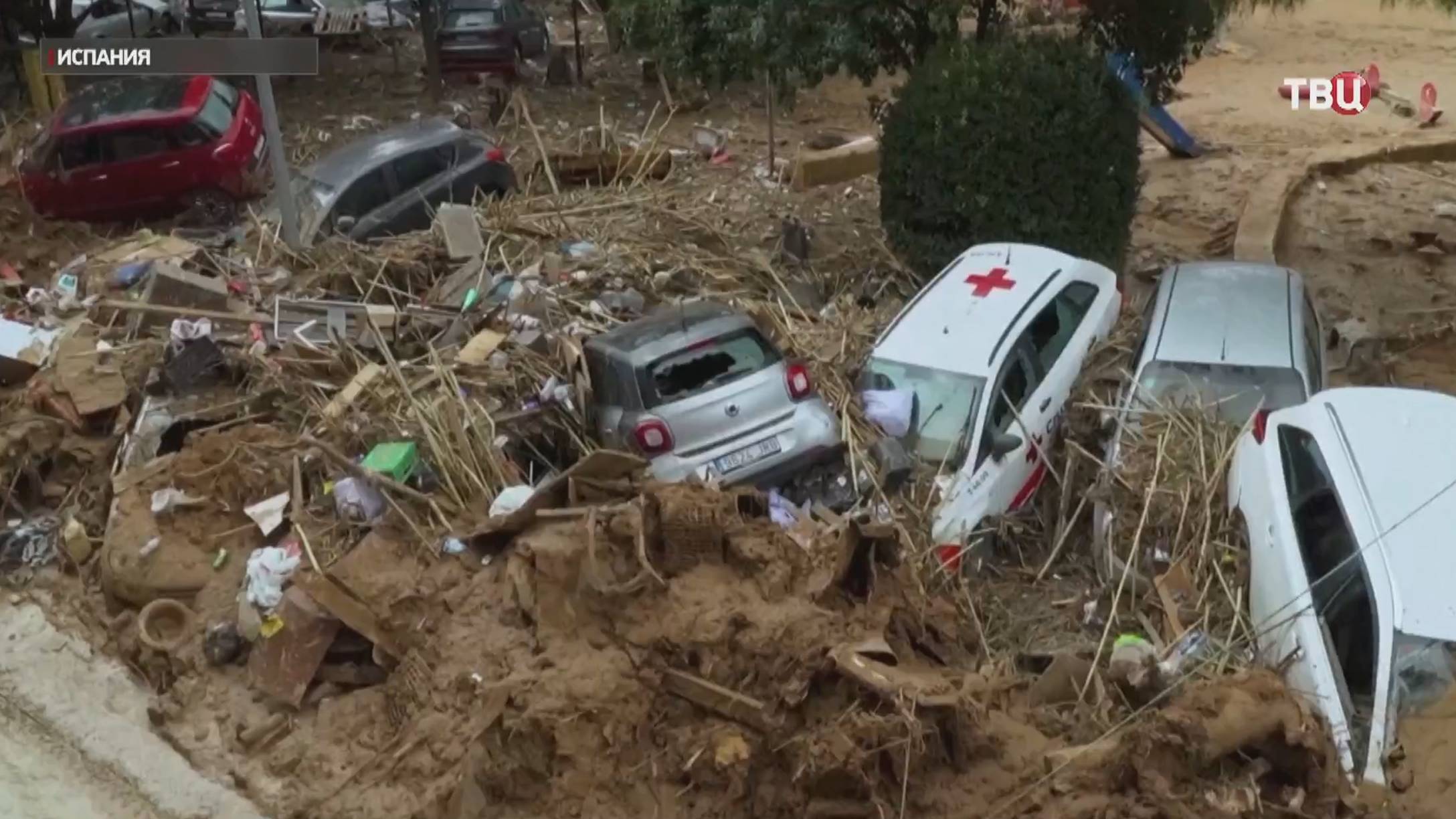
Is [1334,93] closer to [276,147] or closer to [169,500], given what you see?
[276,147]

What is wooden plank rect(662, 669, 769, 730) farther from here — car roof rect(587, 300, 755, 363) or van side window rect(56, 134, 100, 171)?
van side window rect(56, 134, 100, 171)

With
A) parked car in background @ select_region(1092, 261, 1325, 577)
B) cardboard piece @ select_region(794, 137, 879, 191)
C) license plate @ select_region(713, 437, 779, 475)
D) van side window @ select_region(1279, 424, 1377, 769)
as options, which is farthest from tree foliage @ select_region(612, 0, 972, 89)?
van side window @ select_region(1279, 424, 1377, 769)

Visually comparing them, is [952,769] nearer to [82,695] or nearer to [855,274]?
[82,695]

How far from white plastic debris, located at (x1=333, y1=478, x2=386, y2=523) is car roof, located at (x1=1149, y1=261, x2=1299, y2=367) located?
489 centimetres

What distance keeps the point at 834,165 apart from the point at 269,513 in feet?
31.2

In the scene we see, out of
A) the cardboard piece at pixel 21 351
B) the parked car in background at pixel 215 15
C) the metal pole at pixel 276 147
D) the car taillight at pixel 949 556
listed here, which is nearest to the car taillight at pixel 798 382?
the car taillight at pixel 949 556

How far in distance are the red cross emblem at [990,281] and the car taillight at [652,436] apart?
253 centimetres

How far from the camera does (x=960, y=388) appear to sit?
8219 mm

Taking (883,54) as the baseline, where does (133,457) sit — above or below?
below

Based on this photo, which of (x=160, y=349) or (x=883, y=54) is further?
(x=883, y=54)

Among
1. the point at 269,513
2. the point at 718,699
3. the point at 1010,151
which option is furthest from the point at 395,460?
the point at 1010,151

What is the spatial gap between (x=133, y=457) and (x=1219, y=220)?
38.7ft

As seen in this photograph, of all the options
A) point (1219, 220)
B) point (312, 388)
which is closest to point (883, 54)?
point (1219, 220)

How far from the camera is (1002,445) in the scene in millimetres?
7926
